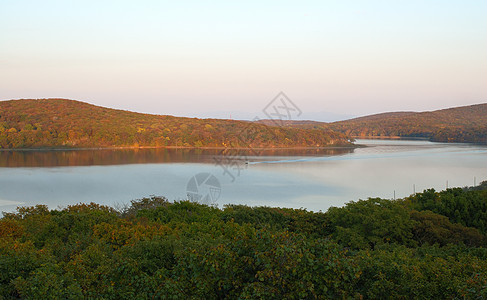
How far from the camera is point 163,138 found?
7781 centimetres

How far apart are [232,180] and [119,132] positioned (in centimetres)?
4903

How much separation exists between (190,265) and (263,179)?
1177 inches

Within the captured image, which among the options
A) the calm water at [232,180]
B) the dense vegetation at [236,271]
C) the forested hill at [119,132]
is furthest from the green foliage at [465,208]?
the forested hill at [119,132]

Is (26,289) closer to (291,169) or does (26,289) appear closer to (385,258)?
(385,258)

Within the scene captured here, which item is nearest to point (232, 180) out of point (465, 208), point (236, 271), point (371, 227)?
point (465, 208)

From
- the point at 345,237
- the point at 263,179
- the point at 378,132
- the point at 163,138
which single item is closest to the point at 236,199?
the point at 263,179

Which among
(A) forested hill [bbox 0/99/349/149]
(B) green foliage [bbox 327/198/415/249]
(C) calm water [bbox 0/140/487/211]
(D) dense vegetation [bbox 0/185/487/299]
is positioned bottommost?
(C) calm water [bbox 0/140/487/211]

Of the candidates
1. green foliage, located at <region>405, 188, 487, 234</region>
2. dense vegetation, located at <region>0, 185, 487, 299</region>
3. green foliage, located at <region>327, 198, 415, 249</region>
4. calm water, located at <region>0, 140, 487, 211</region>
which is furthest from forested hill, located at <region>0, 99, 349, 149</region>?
dense vegetation, located at <region>0, 185, 487, 299</region>

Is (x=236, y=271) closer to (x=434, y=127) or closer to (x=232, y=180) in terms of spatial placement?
(x=232, y=180)

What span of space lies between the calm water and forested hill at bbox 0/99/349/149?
61.1ft

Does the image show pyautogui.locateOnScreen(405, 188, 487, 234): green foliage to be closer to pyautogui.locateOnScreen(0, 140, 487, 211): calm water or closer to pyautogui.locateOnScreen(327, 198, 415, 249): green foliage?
pyautogui.locateOnScreen(327, 198, 415, 249): green foliage

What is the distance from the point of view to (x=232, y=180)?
3422cm

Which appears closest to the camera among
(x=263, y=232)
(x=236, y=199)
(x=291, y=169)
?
(x=263, y=232)

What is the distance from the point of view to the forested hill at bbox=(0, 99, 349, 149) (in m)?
69.7
